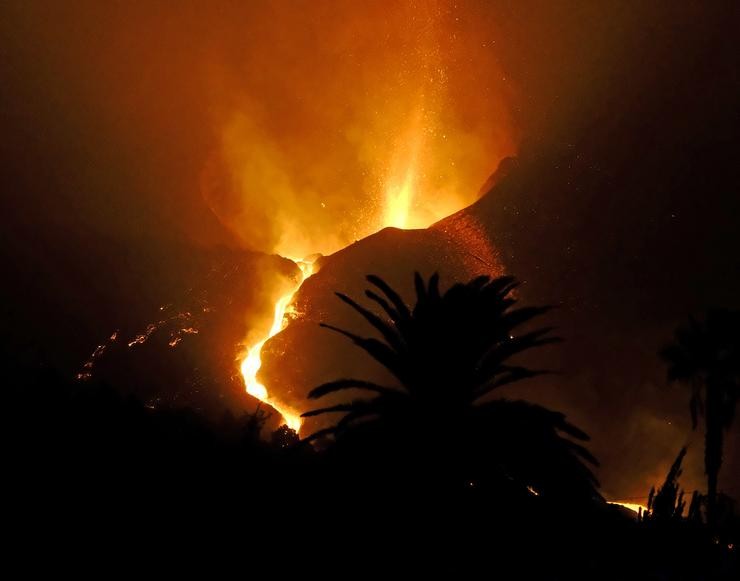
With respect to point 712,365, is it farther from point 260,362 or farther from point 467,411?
point 260,362

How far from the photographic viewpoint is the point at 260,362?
59375mm

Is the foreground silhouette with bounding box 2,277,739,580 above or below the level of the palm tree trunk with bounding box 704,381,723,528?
below

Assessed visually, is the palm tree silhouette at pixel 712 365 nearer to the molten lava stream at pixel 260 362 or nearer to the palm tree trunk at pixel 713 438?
the palm tree trunk at pixel 713 438

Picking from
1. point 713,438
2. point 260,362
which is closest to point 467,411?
point 713,438

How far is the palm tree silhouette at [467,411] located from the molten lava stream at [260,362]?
109ft

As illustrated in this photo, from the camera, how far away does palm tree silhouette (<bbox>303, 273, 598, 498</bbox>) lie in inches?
619

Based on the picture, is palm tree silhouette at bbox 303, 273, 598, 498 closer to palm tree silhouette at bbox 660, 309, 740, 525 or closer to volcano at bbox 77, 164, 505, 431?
palm tree silhouette at bbox 660, 309, 740, 525

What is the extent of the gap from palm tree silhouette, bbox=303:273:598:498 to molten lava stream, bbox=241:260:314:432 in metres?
33.3

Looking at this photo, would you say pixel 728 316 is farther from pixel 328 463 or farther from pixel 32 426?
pixel 32 426

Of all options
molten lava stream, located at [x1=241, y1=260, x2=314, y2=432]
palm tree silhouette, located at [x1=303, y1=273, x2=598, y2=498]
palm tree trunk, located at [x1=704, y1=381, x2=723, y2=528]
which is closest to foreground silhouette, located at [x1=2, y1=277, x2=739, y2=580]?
palm tree silhouette, located at [x1=303, y1=273, x2=598, y2=498]

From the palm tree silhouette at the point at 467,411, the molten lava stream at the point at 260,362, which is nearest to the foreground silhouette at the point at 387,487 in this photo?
the palm tree silhouette at the point at 467,411

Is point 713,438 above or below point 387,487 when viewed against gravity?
above

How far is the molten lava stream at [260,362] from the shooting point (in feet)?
174

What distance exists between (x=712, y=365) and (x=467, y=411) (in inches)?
1074
